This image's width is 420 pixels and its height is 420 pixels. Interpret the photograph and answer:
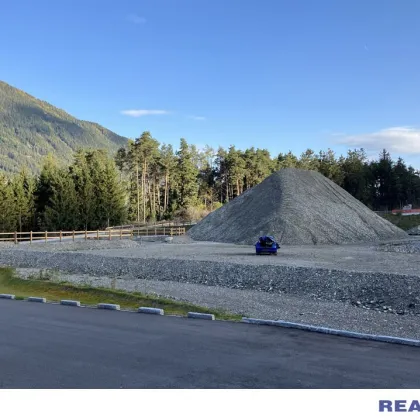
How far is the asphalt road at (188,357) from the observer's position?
582 centimetres

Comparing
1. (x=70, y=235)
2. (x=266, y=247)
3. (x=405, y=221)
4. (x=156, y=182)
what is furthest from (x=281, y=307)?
(x=156, y=182)

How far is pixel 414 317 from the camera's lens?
1153 centimetres

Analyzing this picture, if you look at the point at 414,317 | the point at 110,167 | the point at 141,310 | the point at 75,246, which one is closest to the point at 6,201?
the point at 110,167

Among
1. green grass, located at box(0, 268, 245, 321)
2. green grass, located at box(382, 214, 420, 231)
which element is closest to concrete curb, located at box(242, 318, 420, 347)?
green grass, located at box(0, 268, 245, 321)

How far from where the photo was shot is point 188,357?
7.04m

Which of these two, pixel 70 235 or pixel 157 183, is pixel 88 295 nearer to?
pixel 70 235

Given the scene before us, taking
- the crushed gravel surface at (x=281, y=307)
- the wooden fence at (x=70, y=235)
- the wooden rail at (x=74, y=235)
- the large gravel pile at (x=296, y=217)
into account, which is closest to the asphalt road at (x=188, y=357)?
the crushed gravel surface at (x=281, y=307)

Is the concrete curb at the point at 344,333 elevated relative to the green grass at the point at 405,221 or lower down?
lower down

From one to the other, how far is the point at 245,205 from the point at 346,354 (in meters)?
44.8

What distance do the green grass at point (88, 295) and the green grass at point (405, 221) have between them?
54964 millimetres

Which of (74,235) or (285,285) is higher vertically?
(74,235)
